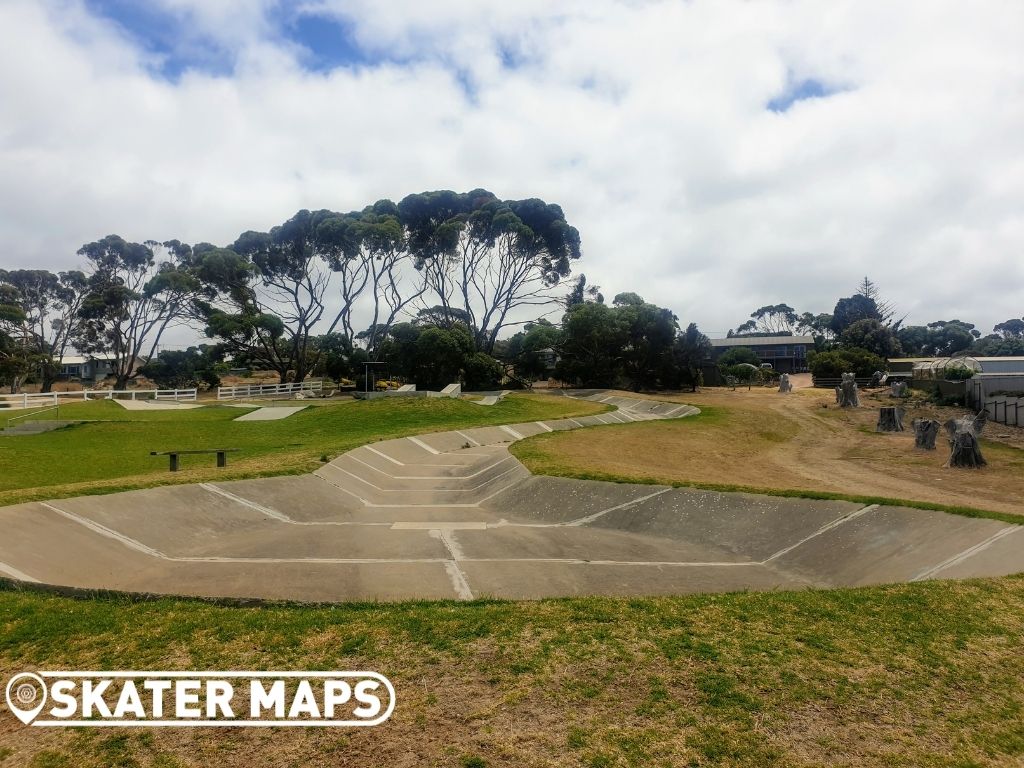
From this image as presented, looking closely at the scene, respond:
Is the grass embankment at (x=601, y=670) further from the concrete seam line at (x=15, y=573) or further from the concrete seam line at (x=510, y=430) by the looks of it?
the concrete seam line at (x=510, y=430)

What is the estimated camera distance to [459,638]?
4.95 metres

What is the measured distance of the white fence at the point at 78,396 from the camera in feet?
100

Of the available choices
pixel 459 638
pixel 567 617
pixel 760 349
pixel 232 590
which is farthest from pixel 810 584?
pixel 760 349

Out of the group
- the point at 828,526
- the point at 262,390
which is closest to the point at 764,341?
the point at 262,390

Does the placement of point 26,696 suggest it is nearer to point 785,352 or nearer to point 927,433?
point 927,433

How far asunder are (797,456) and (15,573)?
22154 millimetres

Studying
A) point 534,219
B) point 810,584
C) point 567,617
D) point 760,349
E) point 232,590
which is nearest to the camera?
point 567,617

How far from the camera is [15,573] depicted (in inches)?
260

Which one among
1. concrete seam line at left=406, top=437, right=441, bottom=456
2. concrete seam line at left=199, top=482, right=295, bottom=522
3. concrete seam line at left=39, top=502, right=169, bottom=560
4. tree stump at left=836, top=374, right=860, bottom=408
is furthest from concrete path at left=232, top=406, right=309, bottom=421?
tree stump at left=836, top=374, right=860, bottom=408

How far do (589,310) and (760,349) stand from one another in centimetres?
5217

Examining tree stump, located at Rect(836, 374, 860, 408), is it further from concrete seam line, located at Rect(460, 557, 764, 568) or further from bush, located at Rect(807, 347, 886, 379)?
concrete seam line, located at Rect(460, 557, 764, 568)

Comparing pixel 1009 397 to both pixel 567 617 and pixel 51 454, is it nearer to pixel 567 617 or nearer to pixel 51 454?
pixel 567 617

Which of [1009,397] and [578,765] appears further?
[1009,397]

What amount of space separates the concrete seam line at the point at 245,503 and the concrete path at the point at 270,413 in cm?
1849
